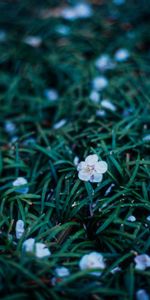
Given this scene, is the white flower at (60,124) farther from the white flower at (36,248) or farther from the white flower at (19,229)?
the white flower at (36,248)

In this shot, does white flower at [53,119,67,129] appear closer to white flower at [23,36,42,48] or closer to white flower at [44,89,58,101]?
white flower at [44,89,58,101]

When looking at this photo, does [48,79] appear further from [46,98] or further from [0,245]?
[0,245]

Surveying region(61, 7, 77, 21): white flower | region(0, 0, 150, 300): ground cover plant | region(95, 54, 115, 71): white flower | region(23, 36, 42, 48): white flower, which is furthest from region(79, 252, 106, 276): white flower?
region(61, 7, 77, 21): white flower

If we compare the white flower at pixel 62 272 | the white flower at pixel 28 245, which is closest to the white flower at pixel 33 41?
the white flower at pixel 28 245

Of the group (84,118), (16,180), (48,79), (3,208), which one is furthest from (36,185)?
(48,79)

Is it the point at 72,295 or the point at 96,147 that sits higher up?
the point at 96,147

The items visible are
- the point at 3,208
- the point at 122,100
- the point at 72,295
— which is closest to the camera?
the point at 72,295

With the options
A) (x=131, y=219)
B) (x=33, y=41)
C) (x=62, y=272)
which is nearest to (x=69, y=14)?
(x=33, y=41)
